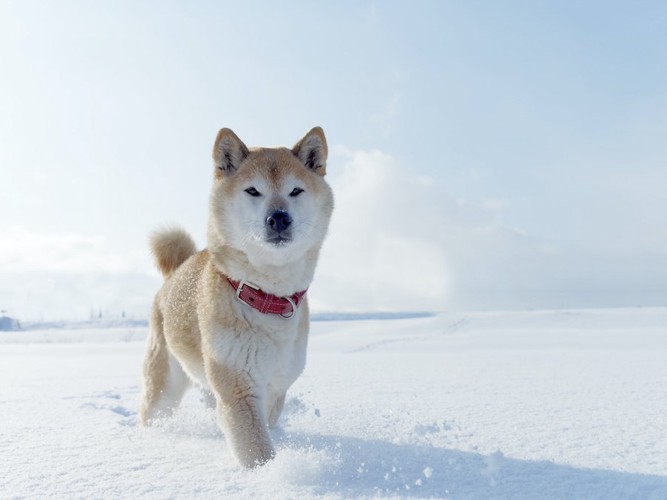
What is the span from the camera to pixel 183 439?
11.6ft

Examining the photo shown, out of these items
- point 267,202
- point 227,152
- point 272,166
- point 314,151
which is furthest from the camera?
point 314,151

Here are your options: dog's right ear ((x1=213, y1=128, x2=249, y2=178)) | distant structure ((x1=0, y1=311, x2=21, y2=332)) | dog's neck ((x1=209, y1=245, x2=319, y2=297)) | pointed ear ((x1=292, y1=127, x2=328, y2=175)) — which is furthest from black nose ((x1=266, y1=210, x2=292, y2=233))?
distant structure ((x1=0, y1=311, x2=21, y2=332))

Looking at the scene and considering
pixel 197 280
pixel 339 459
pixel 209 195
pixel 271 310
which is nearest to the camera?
pixel 339 459

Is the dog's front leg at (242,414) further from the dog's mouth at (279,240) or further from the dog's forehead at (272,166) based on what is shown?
the dog's forehead at (272,166)

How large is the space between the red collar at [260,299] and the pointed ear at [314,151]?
0.93 metres

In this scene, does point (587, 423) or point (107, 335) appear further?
point (107, 335)

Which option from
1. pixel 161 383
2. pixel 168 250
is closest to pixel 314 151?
pixel 168 250

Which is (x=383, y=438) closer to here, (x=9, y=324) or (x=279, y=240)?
(x=279, y=240)

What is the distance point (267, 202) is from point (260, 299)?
0.56 meters

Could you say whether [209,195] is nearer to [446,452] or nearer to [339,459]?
[339,459]

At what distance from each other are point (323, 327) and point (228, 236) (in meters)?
17.3

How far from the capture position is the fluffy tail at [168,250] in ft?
15.4

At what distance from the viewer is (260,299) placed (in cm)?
314

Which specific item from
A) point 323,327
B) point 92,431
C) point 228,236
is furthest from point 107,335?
point 228,236
